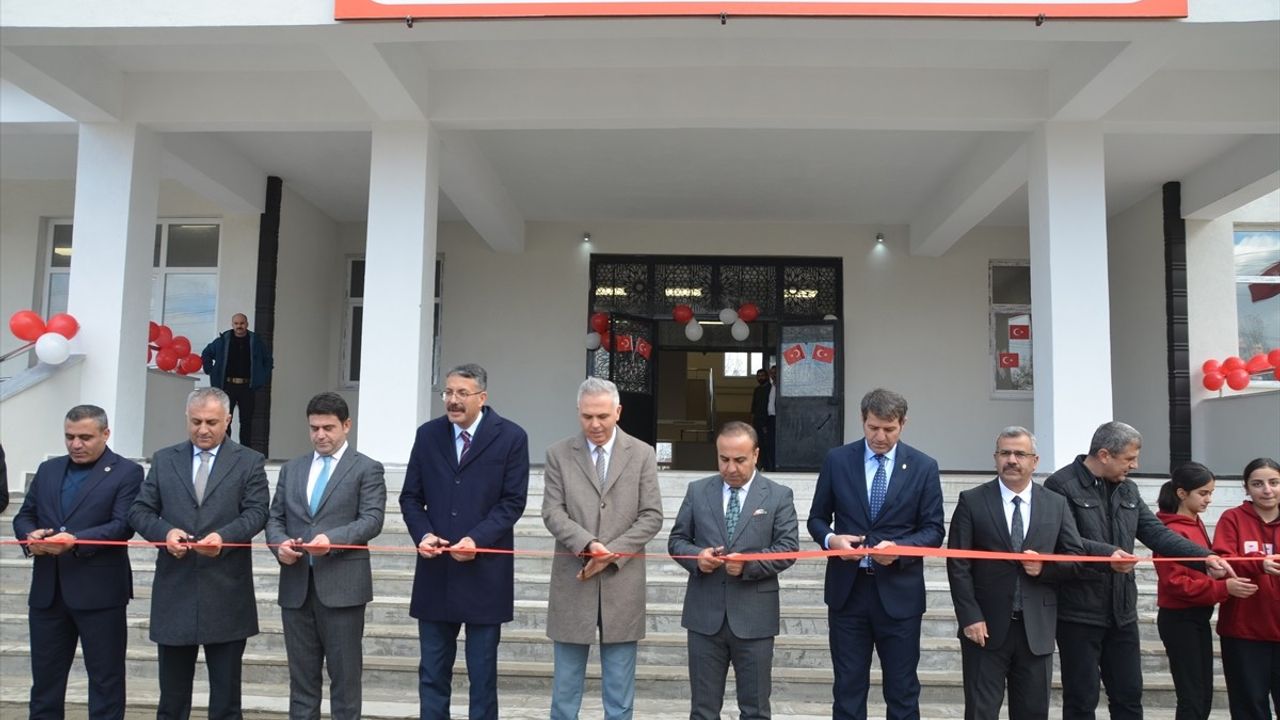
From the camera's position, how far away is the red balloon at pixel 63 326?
7.20 m

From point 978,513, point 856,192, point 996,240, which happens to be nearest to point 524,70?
point 856,192

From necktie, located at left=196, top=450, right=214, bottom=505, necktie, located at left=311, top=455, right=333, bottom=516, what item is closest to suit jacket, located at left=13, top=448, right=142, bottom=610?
necktie, located at left=196, top=450, right=214, bottom=505

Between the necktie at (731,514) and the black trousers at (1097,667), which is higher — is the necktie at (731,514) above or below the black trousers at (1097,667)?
above

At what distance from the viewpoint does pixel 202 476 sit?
3.70 m

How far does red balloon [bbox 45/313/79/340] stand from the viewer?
7195mm

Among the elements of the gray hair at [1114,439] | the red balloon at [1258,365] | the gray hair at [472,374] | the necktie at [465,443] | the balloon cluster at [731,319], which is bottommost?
the necktie at [465,443]

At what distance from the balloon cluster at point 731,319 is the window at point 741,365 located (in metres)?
4.73

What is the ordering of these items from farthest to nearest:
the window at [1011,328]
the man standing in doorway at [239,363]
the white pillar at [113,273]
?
the window at [1011,328], the man standing in doorway at [239,363], the white pillar at [113,273]

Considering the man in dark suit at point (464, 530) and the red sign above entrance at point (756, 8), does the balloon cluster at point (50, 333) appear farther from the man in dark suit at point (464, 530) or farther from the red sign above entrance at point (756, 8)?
the man in dark suit at point (464, 530)

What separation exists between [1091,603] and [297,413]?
9.55 metres

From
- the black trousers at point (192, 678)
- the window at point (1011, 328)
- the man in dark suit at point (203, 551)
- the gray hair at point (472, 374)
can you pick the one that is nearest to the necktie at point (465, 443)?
the gray hair at point (472, 374)

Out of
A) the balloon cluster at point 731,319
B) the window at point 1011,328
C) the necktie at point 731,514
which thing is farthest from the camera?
the window at point 1011,328

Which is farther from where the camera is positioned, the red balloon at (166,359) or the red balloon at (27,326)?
the red balloon at (166,359)

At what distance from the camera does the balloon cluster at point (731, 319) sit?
11.3 metres
